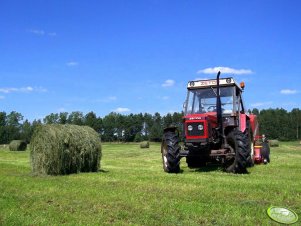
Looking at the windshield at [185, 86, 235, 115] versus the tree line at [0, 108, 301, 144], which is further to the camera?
the tree line at [0, 108, 301, 144]

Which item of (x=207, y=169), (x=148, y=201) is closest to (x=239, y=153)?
(x=207, y=169)

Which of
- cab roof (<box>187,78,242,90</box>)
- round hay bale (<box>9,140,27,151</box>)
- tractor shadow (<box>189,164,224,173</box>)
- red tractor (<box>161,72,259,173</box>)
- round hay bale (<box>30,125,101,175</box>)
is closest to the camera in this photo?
red tractor (<box>161,72,259,173</box>)

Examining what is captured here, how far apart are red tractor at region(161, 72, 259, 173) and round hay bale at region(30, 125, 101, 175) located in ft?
6.94

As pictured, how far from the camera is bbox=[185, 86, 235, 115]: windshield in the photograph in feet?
42.9

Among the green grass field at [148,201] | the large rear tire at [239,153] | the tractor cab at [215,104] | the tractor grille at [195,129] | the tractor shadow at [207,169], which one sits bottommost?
the green grass field at [148,201]

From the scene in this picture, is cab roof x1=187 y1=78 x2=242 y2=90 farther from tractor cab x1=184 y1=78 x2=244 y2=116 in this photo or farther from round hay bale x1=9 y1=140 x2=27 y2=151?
round hay bale x1=9 y1=140 x2=27 y2=151

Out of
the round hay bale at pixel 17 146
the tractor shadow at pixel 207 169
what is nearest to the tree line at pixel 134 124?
the round hay bale at pixel 17 146

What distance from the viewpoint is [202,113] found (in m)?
13.0

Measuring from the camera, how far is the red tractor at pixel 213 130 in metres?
11.7

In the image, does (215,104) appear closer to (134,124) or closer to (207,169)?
(207,169)

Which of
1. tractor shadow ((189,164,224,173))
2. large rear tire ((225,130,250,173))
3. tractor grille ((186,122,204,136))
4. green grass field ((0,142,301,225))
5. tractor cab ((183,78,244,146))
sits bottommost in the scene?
green grass field ((0,142,301,225))

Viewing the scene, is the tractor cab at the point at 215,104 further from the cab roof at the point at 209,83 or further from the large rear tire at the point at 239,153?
the large rear tire at the point at 239,153

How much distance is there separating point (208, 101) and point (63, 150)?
4408 millimetres

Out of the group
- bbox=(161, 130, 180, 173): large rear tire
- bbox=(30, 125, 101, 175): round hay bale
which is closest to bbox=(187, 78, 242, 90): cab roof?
bbox=(161, 130, 180, 173): large rear tire
